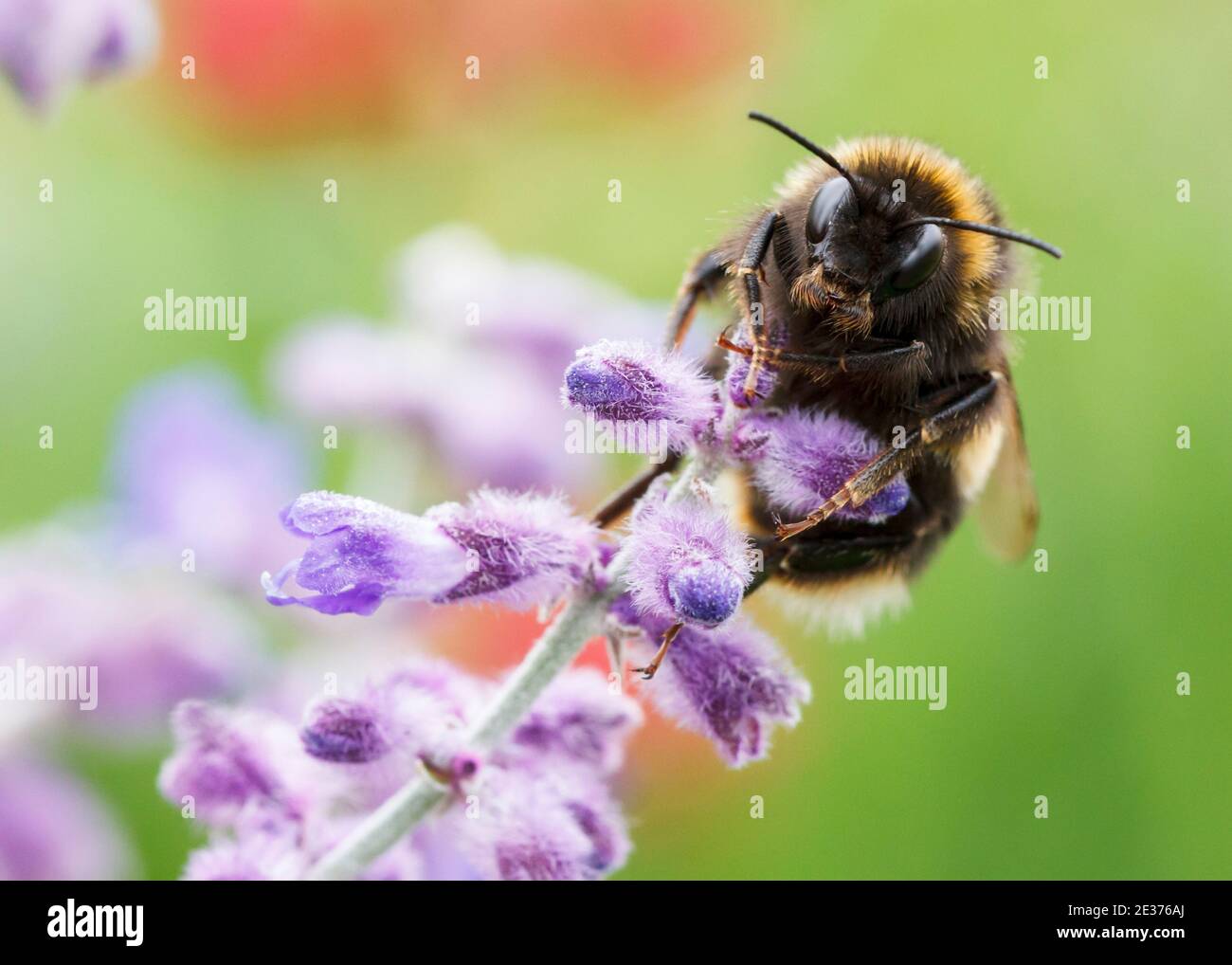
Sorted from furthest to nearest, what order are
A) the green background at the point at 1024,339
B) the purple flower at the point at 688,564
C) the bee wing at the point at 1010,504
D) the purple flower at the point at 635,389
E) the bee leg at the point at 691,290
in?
the green background at the point at 1024,339
the bee wing at the point at 1010,504
the bee leg at the point at 691,290
the purple flower at the point at 635,389
the purple flower at the point at 688,564

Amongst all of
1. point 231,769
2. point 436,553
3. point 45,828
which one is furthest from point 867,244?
point 45,828

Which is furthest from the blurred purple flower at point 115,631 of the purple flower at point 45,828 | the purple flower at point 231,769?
the purple flower at point 231,769

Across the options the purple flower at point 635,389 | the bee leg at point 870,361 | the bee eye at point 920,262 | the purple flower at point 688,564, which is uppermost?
the bee eye at point 920,262

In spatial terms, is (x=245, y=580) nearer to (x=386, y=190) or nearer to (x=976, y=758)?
(x=976, y=758)

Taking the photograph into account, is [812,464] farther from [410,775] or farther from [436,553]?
[410,775]

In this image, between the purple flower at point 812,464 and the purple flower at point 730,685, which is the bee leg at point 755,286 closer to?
the purple flower at point 812,464

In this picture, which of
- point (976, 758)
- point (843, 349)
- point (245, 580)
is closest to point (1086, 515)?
point (976, 758)

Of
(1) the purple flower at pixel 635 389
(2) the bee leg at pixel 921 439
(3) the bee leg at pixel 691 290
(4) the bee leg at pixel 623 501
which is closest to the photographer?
(1) the purple flower at pixel 635 389
